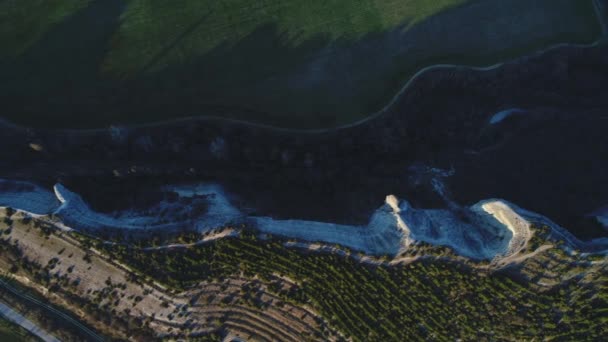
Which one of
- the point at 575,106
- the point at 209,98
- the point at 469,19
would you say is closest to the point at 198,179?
the point at 209,98

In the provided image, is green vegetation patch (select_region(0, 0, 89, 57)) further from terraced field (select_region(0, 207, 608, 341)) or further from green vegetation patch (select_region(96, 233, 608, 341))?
green vegetation patch (select_region(96, 233, 608, 341))

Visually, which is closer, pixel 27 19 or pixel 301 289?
pixel 301 289

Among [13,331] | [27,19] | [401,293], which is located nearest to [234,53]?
[27,19]

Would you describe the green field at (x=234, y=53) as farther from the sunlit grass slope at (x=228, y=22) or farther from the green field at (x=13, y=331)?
the green field at (x=13, y=331)

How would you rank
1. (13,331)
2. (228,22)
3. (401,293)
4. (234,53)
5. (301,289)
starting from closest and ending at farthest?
(401,293), (301,289), (13,331), (234,53), (228,22)

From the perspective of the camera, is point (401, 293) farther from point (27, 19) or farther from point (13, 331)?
point (27, 19)

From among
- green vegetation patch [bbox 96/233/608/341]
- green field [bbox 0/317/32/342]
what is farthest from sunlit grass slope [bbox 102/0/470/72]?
green field [bbox 0/317/32/342]

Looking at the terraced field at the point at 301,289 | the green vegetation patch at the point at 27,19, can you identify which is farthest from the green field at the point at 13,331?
the green vegetation patch at the point at 27,19
